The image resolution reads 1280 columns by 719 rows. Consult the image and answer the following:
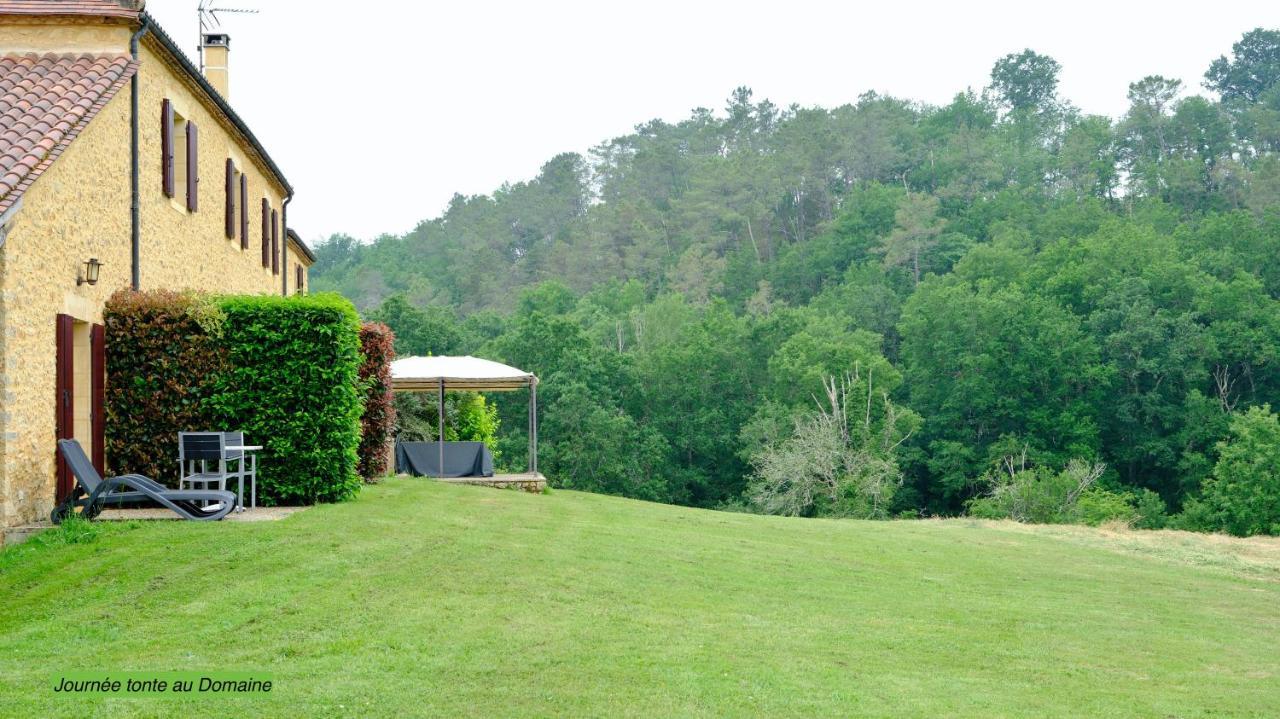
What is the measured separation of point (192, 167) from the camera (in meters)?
17.5

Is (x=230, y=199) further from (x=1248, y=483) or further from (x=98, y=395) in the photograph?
(x=1248, y=483)

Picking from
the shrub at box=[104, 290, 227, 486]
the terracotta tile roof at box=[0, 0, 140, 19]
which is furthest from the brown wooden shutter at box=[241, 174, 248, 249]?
the shrub at box=[104, 290, 227, 486]

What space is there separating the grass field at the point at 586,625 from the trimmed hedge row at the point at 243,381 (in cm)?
82

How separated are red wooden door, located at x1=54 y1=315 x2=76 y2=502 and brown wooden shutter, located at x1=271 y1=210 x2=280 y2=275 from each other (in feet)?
38.1

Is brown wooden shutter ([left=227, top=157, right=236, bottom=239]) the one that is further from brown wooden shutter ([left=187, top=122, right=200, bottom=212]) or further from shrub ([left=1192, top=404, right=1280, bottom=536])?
shrub ([left=1192, top=404, right=1280, bottom=536])

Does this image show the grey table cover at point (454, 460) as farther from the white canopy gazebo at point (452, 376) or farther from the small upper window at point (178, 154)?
the small upper window at point (178, 154)

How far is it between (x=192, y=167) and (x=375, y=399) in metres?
4.44

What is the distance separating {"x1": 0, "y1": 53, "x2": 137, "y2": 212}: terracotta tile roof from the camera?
11914 mm

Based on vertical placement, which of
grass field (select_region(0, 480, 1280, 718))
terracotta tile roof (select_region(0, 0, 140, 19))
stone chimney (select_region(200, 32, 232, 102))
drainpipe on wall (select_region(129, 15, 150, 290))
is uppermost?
stone chimney (select_region(200, 32, 232, 102))

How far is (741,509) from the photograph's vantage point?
55.1 metres

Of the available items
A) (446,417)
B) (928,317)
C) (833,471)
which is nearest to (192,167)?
(446,417)

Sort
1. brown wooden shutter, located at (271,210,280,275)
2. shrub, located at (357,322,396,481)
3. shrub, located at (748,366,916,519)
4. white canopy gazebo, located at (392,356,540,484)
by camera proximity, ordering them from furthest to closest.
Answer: shrub, located at (748,366,916,519), brown wooden shutter, located at (271,210,280,275), white canopy gazebo, located at (392,356,540,484), shrub, located at (357,322,396,481)

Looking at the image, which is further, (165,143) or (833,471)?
(833,471)

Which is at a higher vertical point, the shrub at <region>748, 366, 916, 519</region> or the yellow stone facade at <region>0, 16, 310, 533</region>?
the yellow stone facade at <region>0, 16, 310, 533</region>
